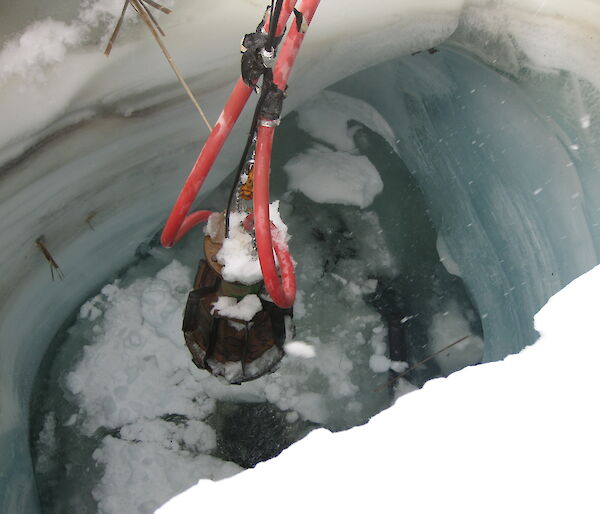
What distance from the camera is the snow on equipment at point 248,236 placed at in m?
1.04

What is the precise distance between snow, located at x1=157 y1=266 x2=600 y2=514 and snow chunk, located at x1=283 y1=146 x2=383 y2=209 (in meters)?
1.71

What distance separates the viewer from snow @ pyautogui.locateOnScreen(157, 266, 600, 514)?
2.34ft

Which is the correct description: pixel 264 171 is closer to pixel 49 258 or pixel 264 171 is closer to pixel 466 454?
pixel 466 454

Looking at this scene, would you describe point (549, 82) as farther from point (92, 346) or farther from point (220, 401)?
point (92, 346)

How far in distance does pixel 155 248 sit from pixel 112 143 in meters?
0.76

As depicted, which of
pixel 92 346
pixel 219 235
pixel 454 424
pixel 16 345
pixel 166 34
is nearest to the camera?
pixel 454 424

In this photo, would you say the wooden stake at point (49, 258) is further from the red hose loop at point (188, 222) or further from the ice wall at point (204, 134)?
the red hose loop at point (188, 222)

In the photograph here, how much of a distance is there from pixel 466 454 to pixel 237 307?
73 cm

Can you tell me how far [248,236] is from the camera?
1.23 m

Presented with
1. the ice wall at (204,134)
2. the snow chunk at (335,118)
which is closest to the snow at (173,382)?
the ice wall at (204,134)

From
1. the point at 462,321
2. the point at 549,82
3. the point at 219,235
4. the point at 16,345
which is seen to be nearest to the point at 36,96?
the point at 219,235

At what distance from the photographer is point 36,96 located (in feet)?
4.57

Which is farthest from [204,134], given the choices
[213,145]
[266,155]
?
[266,155]

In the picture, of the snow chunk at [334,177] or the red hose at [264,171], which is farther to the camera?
the snow chunk at [334,177]
